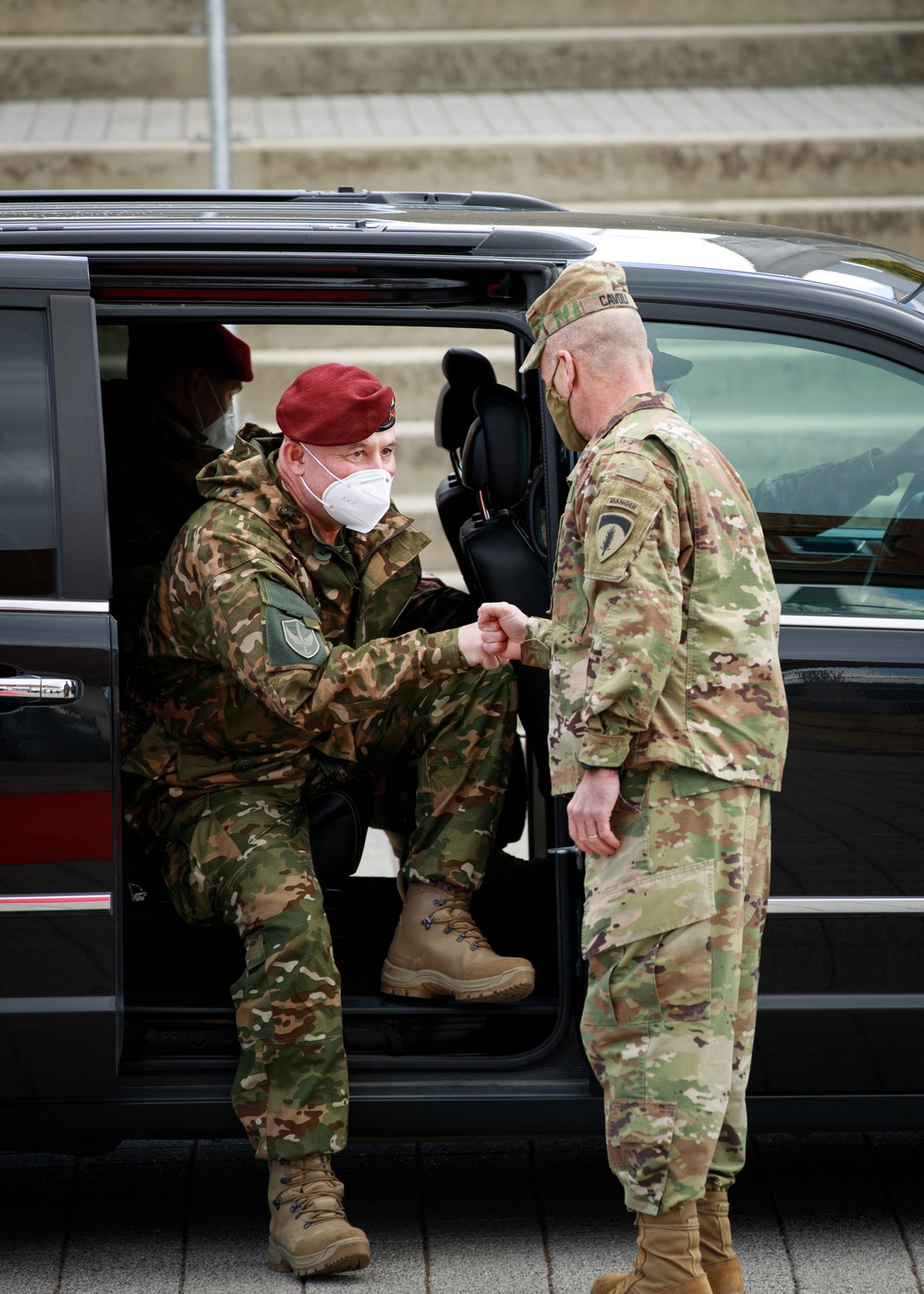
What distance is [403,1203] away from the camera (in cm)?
334

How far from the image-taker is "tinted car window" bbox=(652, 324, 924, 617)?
307 cm

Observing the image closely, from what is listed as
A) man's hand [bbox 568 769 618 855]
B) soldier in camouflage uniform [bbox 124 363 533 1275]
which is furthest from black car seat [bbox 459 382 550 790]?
man's hand [bbox 568 769 618 855]

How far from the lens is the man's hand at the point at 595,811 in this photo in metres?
2.64

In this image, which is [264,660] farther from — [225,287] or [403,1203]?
[403,1203]

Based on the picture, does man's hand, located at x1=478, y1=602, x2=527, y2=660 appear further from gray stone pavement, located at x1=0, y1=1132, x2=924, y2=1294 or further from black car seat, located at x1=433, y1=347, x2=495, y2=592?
gray stone pavement, located at x1=0, y1=1132, x2=924, y2=1294

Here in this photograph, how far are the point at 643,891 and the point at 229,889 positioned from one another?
0.90 metres

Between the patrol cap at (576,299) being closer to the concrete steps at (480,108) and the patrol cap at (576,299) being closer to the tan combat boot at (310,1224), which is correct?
the tan combat boot at (310,1224)

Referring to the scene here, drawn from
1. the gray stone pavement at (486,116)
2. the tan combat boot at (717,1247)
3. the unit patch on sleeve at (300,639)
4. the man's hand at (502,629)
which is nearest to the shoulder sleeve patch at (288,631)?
the unit patch on sleeve at (300,639)

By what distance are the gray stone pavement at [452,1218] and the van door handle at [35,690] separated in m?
1.14

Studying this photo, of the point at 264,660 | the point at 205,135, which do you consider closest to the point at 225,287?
the point at 264,660

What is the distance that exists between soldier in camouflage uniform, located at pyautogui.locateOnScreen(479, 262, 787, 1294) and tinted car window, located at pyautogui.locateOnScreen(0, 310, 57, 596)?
35.6 inches

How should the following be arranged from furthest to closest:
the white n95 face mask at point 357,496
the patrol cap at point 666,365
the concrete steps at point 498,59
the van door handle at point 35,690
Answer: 1. the concrete steps at point 498,59
2. the white n95 face mask at point 357,496
3. the patrol cap at point 666,365
4. the van door handle at point 35,690

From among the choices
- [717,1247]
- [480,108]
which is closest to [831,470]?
[717,1247]

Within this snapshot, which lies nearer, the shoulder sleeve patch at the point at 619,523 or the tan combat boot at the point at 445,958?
the shoulder sleeve patch at the point at 619,523
